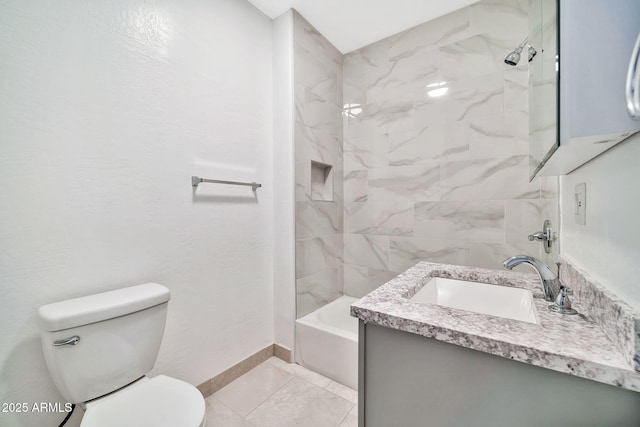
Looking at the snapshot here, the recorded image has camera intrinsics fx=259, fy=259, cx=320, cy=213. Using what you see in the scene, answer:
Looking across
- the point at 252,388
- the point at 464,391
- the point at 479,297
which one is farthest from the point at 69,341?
the point at 479,297

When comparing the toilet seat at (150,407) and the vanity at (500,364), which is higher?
the vanity at (500,364)

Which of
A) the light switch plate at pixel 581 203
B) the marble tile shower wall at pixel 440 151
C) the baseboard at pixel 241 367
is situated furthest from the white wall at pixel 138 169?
the light switch plate at pixel 581 203

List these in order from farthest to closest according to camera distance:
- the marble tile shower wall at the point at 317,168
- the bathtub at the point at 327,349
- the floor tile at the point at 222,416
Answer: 1. the marble tile shower wall at the point at 317,168
2. the bathtub at the point at 327,349
3. the floor tile at the point at 222,416

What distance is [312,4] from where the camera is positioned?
1.83m

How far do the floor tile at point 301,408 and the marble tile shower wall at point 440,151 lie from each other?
98cm

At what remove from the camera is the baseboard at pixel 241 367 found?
154 centimetres

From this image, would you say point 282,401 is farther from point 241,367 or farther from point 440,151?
point 440,151

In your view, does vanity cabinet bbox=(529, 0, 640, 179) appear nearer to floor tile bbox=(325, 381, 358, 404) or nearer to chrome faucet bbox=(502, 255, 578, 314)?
chrome faucet bbox=(502, 255, 578, 314)

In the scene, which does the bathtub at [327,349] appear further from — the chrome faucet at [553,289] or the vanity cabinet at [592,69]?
the vanity cabinet at [592,69]

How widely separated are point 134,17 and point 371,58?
69.8 inches

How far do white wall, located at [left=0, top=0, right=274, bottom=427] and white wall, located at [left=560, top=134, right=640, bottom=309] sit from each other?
1653mm

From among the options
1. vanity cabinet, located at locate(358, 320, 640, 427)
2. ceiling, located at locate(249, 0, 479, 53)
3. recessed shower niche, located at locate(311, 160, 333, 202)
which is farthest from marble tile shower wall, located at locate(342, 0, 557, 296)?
vanity cabinet, located at locate(358, 320, 640, 427)

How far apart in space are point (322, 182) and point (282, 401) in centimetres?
165

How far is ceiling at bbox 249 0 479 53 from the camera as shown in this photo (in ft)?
5.98
